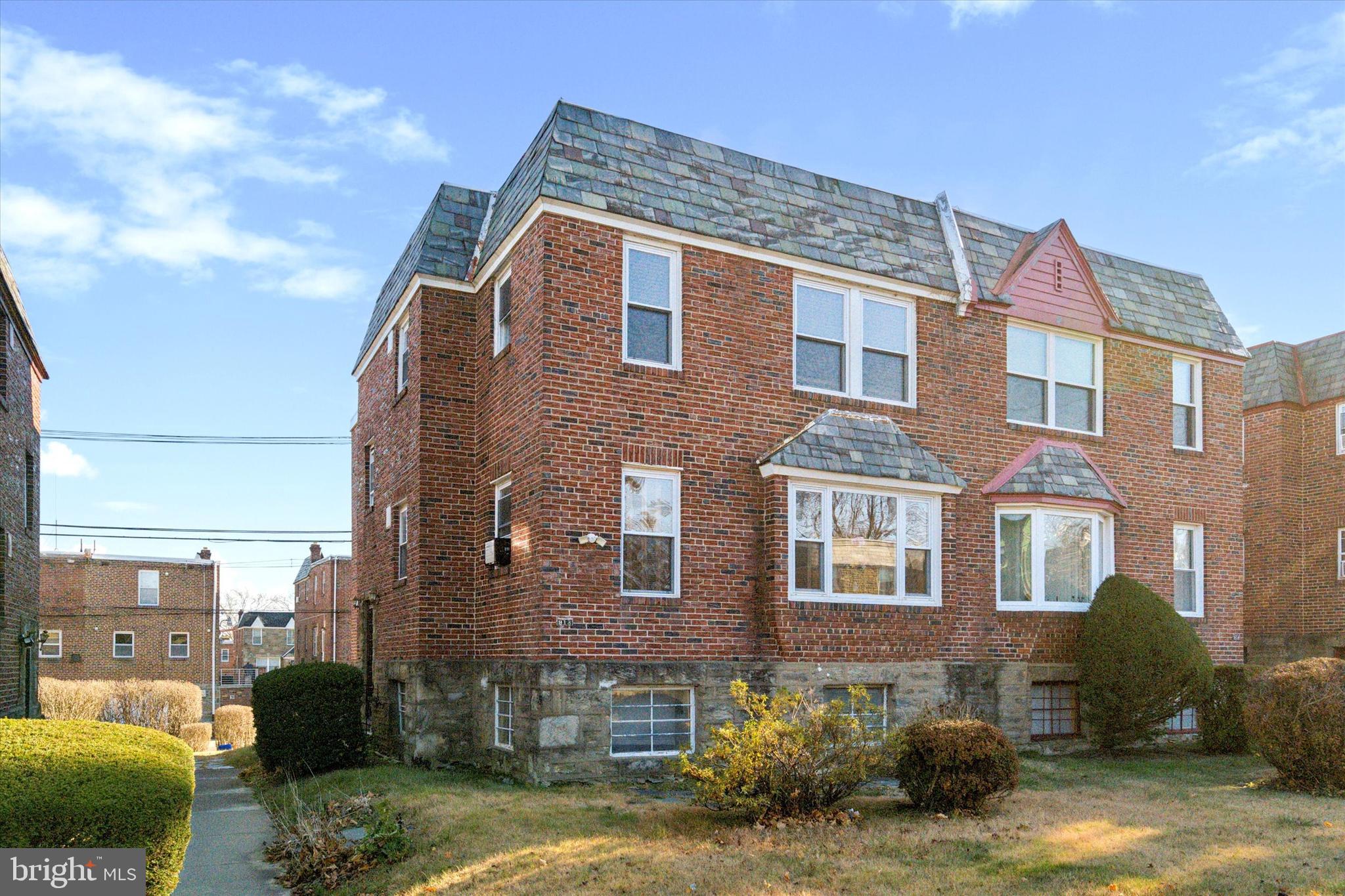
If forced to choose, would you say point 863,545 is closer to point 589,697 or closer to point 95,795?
point 589,697

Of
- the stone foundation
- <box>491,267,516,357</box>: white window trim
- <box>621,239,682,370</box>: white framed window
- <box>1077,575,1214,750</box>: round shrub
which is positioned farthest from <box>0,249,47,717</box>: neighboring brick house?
<box>1077,575,1214,750</box>: round shrub

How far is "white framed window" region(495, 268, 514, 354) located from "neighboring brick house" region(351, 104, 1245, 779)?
48 mm

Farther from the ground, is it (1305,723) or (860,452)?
(860,452)

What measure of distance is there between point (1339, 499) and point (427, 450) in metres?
21.1

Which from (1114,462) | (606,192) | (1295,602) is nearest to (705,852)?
(606,192)

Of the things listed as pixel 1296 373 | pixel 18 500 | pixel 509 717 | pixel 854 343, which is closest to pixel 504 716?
pixel 509 717

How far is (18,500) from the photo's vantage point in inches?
716

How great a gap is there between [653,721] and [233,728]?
2621cm

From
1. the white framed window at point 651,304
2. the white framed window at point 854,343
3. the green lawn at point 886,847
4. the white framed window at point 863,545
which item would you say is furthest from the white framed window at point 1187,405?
the white framed window at point 651,304

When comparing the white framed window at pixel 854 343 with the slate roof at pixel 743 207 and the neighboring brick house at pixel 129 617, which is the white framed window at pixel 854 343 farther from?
the neighboring brick house at pixel 129 617

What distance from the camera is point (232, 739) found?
115 feet

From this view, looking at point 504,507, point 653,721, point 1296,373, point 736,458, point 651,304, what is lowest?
point 653,721

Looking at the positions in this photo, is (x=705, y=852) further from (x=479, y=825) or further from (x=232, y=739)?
(x=232, y=739)

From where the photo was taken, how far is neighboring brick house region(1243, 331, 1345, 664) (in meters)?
25.4
